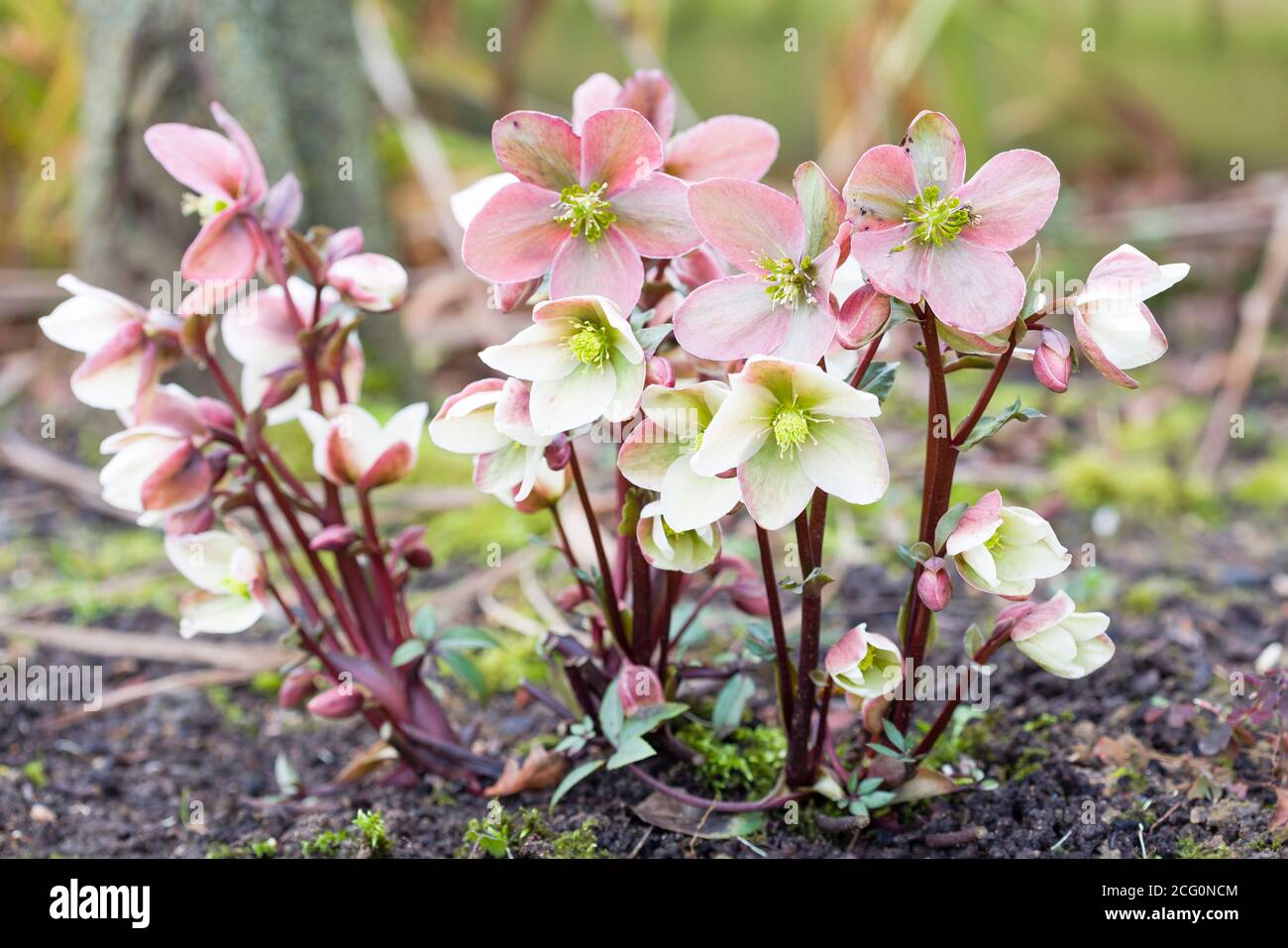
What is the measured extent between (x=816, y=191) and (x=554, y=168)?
17 centimetres

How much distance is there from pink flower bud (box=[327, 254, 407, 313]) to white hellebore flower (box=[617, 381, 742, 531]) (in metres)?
0.25

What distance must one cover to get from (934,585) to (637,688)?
0.78 ft

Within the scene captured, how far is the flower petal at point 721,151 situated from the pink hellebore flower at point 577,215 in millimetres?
89

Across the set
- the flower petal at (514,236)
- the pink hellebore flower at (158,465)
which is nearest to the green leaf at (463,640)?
the pink hellebore flower at (158,465)

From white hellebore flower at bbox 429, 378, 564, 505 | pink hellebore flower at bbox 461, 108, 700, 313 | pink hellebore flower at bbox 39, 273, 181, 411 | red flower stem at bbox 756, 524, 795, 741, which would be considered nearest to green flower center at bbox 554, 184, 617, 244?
pink hellebore flower at bbox 461, 108, 700, 313

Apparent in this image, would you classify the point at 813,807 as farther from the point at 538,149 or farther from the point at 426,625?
the point at 538,149

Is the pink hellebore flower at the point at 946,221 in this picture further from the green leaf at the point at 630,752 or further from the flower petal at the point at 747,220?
the green leaf at the point at 630,752

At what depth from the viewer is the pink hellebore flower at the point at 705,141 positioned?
82 cm

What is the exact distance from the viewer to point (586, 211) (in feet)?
2.45

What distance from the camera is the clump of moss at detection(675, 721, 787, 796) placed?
92 centimetres

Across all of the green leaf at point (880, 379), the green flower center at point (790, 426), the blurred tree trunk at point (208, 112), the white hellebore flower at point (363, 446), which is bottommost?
the white hellebore flower at point (363, 446)

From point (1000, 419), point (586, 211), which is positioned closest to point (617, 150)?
point (586, 211)

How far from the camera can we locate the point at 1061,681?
1.12 metres
